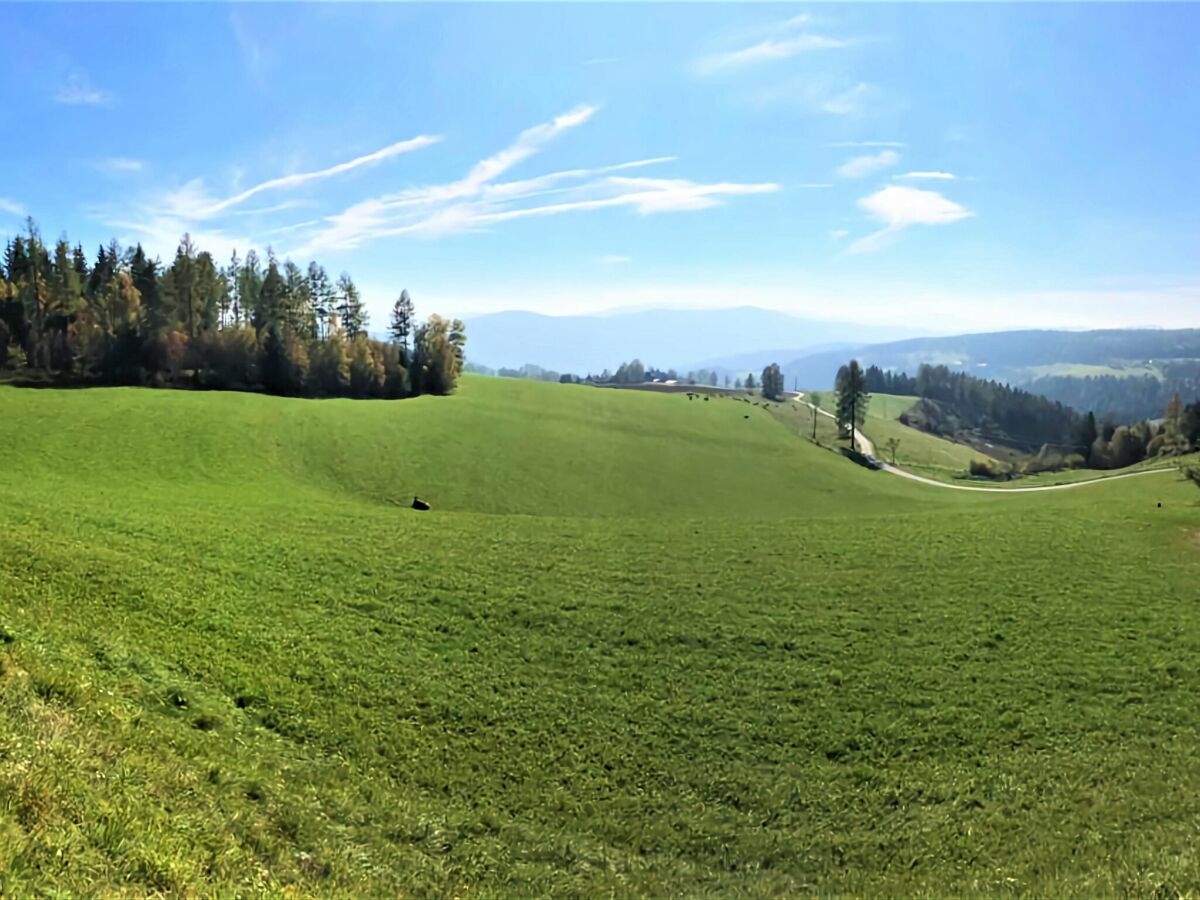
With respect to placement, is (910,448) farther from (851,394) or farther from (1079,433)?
(1079,433)

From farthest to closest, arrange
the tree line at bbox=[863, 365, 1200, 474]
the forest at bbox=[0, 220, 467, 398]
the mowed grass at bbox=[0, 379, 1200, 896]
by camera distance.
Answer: the tree line at bbox=[863, 365, 1200, 474], the forest at bbox=[0, 220, 467, 398], the mowed grass at bbox=[0, 379, 1200, 896]

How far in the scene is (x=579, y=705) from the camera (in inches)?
616

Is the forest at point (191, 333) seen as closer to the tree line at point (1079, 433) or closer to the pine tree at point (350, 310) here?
the pine tree at point (350, 310)

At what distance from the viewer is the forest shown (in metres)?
70.2

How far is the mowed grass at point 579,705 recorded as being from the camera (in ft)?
31.9

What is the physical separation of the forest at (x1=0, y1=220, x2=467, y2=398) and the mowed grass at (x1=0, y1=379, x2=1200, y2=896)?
4545 cm

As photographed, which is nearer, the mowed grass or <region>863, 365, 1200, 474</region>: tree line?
the mowed grass

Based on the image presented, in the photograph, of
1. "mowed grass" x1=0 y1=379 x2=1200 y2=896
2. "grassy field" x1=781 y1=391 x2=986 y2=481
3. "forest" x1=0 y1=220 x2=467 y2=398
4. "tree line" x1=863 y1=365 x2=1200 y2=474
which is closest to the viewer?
"mowed grass" x1=0 y1=379 x2=1200 y2=896

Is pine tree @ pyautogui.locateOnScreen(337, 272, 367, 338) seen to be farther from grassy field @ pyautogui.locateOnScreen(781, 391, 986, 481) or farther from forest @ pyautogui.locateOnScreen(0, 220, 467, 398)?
grassy field @ pyautogui.locateOnScreen(781, 391, 986, 481)

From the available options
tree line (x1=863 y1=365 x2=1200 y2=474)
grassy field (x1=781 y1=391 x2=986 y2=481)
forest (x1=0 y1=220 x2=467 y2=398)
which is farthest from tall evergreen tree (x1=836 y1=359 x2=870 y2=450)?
forest (x1=0 y1=220 x2=467 y2=398)

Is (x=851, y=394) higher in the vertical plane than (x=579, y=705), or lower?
higher

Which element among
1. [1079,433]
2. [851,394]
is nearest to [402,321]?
[851,394]

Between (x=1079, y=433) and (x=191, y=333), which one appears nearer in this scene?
(x=191, y=333)

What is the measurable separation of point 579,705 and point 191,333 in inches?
3116
